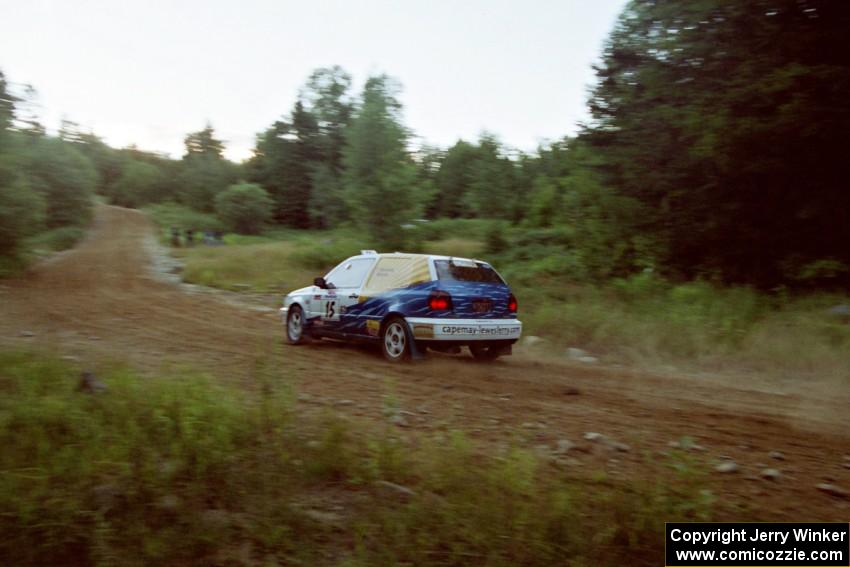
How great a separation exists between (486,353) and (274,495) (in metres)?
6.67

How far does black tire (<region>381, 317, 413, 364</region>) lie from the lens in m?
9.55

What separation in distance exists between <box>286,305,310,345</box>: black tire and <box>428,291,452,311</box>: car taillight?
11.6ft

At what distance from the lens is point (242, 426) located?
15.9 ft

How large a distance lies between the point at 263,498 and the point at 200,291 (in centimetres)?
1905

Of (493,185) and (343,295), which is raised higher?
(493,185)

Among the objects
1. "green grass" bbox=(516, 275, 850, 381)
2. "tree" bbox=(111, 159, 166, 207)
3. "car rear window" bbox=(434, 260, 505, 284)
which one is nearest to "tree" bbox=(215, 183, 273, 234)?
"tree" bbox=(111, 159, 166, 207)

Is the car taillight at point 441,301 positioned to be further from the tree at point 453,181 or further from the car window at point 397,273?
the tree at point 453,181

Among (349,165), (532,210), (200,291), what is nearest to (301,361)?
(200,291)

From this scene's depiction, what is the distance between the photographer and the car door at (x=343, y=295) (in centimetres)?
1074

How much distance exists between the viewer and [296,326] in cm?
1218

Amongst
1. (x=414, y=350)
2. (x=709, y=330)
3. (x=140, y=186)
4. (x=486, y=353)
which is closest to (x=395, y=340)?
(x=414, y=350)

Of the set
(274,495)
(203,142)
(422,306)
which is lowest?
(274,495)

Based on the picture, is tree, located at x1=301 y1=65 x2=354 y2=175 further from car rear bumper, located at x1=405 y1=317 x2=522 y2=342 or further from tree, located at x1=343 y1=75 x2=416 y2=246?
car rear bumper, located at x1=405 y1=317 x2=522 y2=342

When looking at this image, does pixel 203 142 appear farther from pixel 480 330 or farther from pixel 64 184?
pixel 480 330
